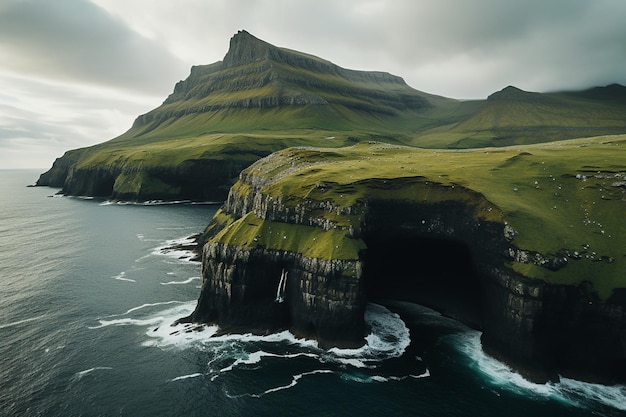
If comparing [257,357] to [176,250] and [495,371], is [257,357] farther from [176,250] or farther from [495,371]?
[176,250]

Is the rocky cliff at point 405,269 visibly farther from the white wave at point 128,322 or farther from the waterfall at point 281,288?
the white wave at point 128,322

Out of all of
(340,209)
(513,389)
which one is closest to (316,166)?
(340,209)

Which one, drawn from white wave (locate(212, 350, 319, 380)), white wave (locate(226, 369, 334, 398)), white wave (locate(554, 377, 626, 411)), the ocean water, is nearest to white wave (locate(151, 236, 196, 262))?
the ocean water

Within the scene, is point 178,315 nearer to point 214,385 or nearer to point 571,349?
point 214,385

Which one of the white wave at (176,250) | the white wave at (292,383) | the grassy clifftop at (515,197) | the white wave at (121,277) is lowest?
the white wave at (292,383)

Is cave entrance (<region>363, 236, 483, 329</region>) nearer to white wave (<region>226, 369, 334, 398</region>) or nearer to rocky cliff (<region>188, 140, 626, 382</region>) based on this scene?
rocky cliff (<region>188, 140, 626, 382</region>)

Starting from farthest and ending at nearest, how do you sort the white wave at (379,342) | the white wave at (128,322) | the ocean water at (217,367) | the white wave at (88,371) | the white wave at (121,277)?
the white wave at (121,277) < the white wave at (128,322) < the white wave at (379,342) < the white wave at (88,371) < the ocean water at (217,367)

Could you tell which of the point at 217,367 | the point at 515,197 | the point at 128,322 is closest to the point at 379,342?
the point at 217,367

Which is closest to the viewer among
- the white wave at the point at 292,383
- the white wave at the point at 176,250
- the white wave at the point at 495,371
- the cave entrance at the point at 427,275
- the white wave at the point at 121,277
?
the white wave at the point at 292,383

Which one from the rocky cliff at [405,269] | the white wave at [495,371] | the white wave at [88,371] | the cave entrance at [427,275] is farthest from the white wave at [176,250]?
the white wave at [495,371]
